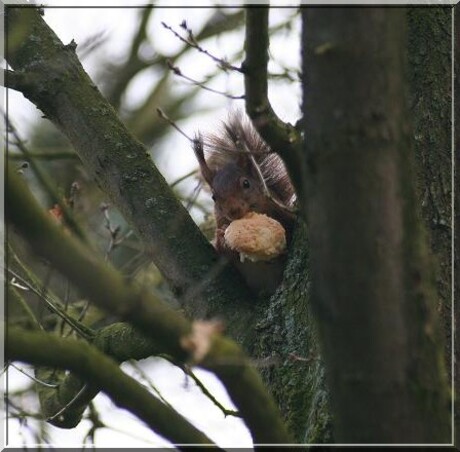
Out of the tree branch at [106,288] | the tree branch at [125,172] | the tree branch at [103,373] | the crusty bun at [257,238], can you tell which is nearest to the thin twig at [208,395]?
the tree branch at [125,172]

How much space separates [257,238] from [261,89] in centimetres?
114

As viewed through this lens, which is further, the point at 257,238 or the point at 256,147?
the point at 256,147

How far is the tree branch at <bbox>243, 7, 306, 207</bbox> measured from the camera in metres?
1.62

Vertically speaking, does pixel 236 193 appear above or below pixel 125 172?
above

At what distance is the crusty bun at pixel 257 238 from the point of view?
8.81ft

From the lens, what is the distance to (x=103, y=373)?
4.81 ft

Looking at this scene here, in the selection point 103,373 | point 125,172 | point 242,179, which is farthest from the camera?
point 242,179

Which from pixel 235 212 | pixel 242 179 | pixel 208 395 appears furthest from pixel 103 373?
pixel 242 179

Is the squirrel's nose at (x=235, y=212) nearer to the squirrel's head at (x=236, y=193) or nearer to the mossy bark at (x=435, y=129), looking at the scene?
the squirrel's head at (x=236, y=193)

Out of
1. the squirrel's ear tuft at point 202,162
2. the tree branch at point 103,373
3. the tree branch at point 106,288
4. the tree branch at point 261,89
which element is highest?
the squirrel's ear tuft at point 202,162

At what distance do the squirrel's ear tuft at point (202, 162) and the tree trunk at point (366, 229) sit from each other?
5.57 ft

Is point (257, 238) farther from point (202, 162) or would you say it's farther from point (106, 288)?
point (106, 288)

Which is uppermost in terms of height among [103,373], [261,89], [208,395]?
[261,89]

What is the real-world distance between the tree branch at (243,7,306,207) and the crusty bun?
1005 mm
